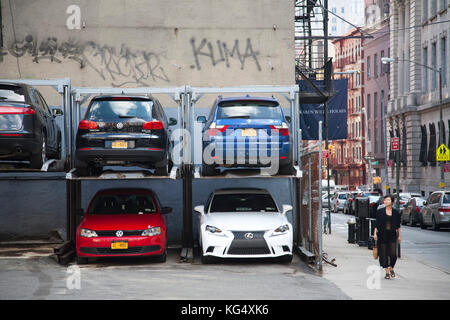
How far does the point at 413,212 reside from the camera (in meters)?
35.2

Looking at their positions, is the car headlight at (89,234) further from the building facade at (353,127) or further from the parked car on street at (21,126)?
the building facade at (353,127)

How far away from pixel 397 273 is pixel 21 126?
26.6ft

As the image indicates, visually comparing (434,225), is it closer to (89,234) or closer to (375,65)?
(89,234)

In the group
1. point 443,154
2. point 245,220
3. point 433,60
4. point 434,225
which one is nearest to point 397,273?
point 245,220

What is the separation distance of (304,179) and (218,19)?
214 inches

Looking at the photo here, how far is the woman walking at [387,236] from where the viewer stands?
1470 cm

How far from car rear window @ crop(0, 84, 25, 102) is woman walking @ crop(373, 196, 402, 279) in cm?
747

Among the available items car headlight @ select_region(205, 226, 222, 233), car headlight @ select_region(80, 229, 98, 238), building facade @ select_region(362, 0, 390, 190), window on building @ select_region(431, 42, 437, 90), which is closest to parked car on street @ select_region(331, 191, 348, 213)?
window on building @ select_region(431, 42, 437, 90)

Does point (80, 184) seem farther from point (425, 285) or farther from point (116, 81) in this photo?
point (425, 285)

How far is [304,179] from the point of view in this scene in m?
19.2

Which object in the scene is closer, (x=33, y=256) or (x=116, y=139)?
(x=116, y=139)

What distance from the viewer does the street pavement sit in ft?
41.5

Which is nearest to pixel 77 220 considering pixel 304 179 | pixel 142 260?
pixel 142 260

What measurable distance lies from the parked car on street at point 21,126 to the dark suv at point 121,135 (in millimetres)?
795
